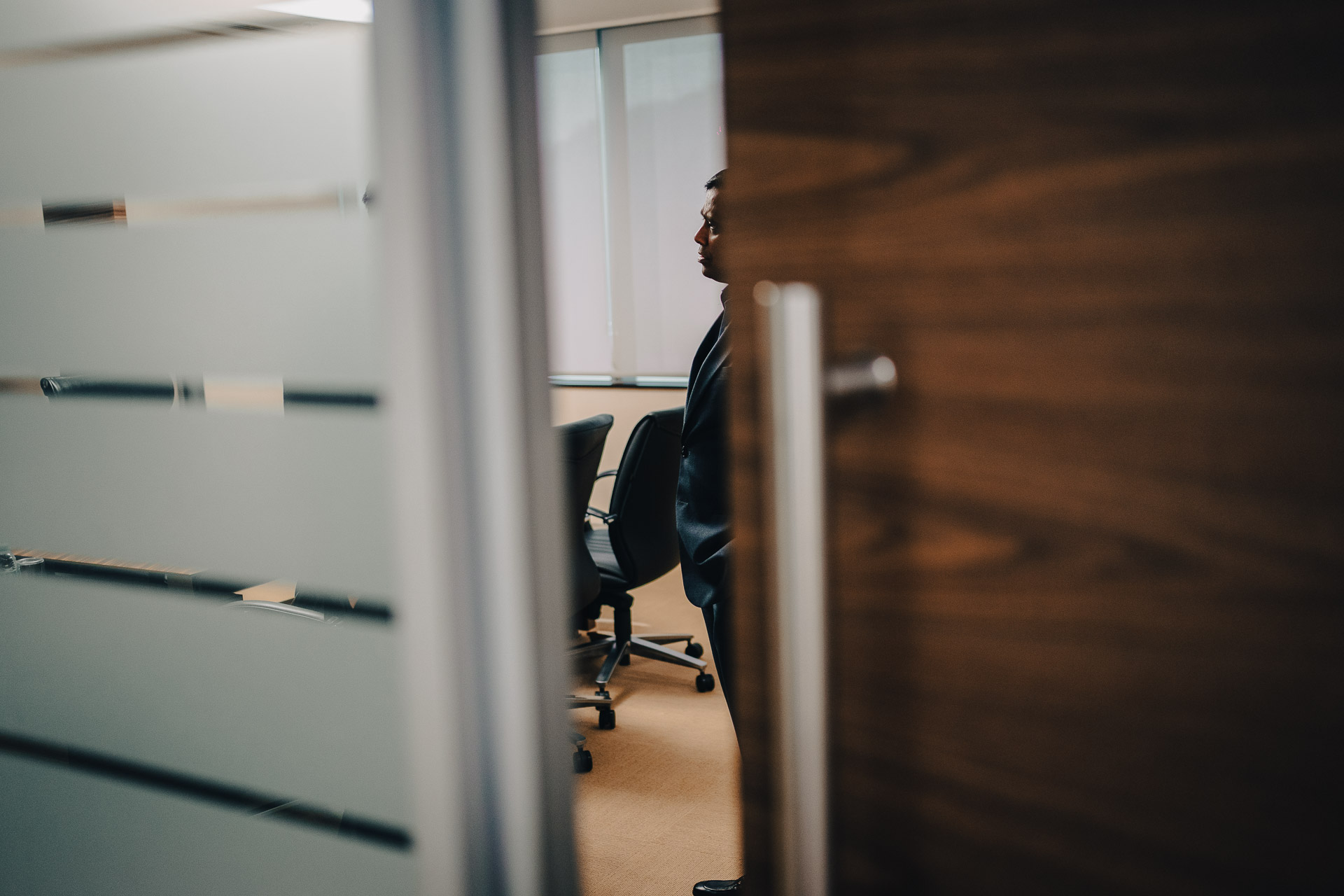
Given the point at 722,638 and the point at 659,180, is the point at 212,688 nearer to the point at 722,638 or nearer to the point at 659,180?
the point at 722,638

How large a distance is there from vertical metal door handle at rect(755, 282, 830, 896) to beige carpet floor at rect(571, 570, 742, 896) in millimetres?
1110

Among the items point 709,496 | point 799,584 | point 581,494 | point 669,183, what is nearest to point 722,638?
point 709,496

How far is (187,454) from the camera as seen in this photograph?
0.66 m

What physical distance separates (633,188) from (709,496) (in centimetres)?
272

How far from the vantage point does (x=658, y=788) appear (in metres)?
2.17

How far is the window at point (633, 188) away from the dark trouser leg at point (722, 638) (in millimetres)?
2441

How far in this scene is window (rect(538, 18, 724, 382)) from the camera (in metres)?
3.75

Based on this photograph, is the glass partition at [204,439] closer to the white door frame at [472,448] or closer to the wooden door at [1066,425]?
the white door frame at [472,448]

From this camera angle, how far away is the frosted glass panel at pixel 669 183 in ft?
12.3

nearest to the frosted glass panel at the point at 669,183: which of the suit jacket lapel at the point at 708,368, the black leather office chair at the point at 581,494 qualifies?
the black leather office chair at the point at 581,494

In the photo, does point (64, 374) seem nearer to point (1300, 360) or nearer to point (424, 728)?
point (424, 728)

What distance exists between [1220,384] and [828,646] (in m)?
0.20

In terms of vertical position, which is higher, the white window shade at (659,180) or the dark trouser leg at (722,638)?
the white window shade at (659,180)

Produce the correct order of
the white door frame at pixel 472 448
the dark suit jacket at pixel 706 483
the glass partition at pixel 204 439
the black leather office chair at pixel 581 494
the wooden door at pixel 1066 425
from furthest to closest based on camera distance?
1. the black leather office chair at pixel 581 494
2. the dark suit jacket at pixel 706 483
3. the glass partition at pixel 204 439
4. the white door frame at pixel 472 448
5. the wooden door at pixel 1066 425
